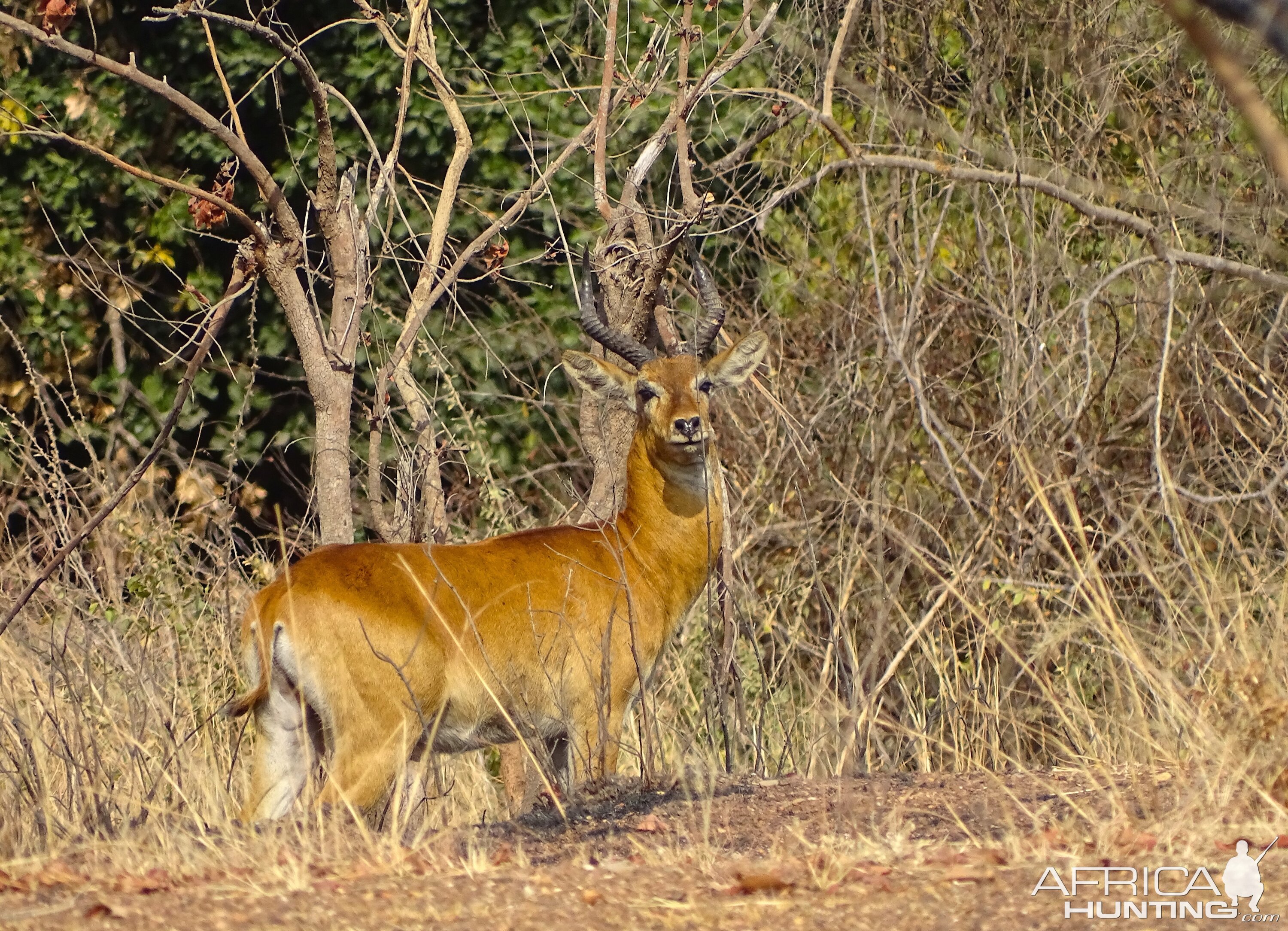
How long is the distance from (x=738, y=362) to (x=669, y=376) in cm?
50

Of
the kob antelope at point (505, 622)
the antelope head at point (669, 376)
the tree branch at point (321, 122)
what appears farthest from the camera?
the antelope head at point (669, 376)

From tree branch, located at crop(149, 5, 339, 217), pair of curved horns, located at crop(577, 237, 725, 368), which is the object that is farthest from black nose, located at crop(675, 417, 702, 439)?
tree branch, located at crop(149, 5, 339, 217)

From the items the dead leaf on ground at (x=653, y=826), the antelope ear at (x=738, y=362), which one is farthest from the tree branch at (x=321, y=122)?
the dead leaf on ground at (x=653, y=826)

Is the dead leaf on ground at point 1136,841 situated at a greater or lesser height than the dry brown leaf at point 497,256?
lesser

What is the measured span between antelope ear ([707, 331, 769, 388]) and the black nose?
0.46m

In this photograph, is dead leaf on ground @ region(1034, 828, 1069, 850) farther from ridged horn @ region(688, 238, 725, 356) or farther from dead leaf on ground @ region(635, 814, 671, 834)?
ridged horn @ region(688, 238, 725, 356)

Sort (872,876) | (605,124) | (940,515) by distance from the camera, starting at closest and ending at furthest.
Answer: (872,876) < (605,124) < (940,515)

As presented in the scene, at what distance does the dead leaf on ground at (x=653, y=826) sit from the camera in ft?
15.5

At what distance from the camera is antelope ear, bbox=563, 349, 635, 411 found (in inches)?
270

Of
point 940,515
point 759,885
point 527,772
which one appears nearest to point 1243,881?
point 759,885

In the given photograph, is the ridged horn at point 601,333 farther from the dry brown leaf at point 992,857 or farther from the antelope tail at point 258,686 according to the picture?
the dry brown leaf at point 992,857

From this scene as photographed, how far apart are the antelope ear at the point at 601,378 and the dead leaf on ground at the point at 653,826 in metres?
2.42

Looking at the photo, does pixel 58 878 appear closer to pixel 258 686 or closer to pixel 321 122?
pixel 258 686

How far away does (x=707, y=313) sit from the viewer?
23.0 feet
